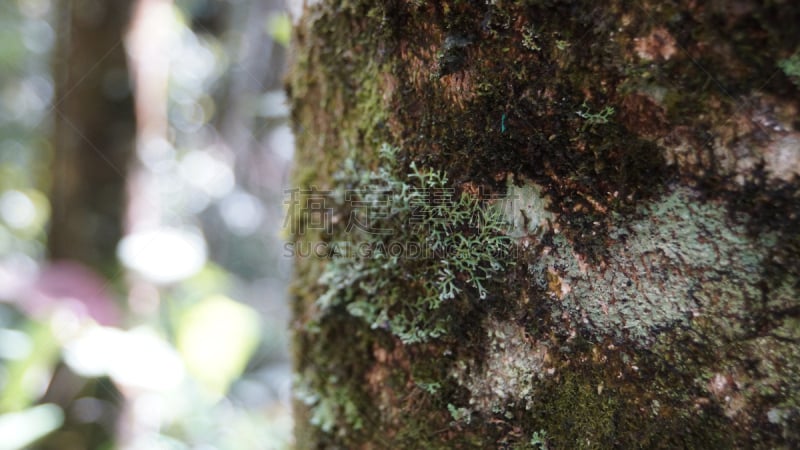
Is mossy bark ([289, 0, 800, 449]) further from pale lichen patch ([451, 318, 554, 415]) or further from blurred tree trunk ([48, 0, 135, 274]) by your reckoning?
blurred tree trunk ([48, 0, 135, 274])

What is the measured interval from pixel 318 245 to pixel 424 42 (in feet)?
1.06

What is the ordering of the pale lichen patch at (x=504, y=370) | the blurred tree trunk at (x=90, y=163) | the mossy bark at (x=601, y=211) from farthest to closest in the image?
the blurred tree trunk at (x=90, y=163)
the pale lichen patch at (x=504, y=370)
the mossy bark at (x=601, y=211)

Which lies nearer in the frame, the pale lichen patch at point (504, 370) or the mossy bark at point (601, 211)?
the mossy bark at point (601, 211)

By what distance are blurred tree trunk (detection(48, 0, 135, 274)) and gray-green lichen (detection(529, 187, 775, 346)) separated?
6.02 feet

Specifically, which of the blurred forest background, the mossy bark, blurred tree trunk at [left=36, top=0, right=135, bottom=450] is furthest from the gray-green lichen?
blurred tree trunk at [left=36, top=0, right=135, bottom=450]

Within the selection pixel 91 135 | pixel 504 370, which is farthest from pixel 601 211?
pixel 91 135

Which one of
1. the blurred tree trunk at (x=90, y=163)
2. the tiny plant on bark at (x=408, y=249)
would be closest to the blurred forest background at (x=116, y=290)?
the blurred tree trunk at (x=90, y=163)

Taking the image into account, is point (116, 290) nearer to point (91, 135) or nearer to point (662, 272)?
point (91, 135)

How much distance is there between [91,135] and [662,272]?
199cm

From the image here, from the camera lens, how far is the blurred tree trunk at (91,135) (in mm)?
1777

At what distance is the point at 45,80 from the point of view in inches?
176

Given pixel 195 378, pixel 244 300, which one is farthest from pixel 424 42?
pixel 244 300

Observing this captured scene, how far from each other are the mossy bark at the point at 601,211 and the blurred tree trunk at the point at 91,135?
60.1 inches

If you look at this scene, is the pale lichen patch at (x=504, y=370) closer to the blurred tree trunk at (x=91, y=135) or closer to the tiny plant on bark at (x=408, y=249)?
the tiny plant on bark at (x=408, y=249)
